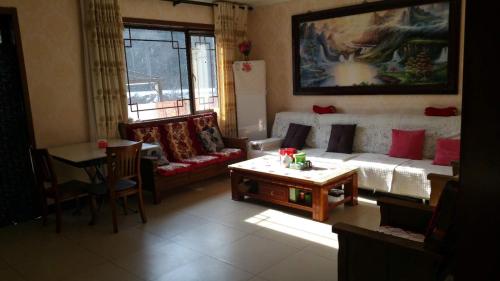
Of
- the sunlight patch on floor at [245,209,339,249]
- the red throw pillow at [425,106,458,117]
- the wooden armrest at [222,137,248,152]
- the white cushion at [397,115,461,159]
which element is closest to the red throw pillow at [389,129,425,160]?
the white cushion at [397,115,461,159]

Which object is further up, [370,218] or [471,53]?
[471,53]

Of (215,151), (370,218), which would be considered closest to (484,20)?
(370,218)

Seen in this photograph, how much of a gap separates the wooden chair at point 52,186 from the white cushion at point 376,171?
2899mm

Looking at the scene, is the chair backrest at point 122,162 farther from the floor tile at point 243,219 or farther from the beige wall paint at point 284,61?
the beige wall paint at point 284,61

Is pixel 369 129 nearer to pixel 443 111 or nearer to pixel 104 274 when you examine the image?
pixel 443 111

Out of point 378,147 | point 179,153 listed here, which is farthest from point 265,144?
Result: point 378,147

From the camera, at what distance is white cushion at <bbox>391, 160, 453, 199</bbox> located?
3.89 m

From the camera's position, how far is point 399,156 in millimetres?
4496

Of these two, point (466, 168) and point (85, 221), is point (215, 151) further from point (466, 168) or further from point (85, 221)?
point (466, 168)

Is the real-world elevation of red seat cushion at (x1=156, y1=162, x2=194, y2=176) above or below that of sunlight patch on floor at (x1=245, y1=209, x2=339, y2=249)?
above

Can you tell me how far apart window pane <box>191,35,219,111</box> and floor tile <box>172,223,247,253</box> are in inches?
101

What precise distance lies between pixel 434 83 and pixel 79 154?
13.3ft

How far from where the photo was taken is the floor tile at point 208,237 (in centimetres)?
334

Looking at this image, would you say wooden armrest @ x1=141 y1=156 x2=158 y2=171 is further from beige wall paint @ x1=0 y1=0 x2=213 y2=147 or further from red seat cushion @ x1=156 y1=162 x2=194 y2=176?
beige wall paint @ x1=0 y1=0 x2=213 y2=147
